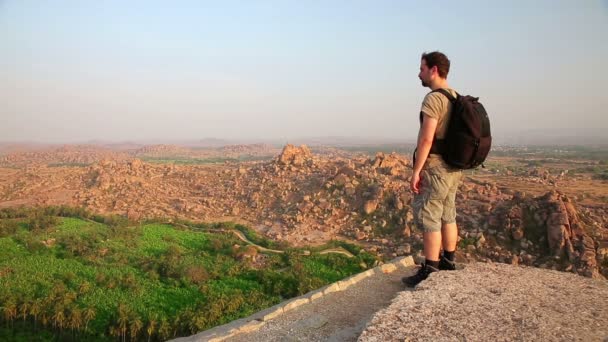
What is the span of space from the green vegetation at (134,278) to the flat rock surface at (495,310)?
7.75 m

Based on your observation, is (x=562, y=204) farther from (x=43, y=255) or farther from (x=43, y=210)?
(x=43, y=210)

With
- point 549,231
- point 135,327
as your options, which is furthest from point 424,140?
point 549,231

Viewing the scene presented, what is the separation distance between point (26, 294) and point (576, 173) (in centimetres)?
4355

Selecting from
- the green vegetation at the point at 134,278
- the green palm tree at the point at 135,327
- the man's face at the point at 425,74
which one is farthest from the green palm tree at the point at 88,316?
the man's face at the point at 425,74

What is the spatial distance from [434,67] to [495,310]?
8.19ft

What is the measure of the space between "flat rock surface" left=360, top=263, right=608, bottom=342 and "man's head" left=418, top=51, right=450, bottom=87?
2.18 metres

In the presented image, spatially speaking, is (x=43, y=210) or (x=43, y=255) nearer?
(x=43, y=255)

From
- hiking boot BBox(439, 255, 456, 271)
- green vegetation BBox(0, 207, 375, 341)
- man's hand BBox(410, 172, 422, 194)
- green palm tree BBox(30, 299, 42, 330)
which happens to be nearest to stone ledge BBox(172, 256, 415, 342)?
hiking boot BBox(439, 255, 456, 271)

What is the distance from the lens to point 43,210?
2286cm

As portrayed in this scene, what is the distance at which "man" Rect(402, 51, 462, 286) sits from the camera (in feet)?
13.6

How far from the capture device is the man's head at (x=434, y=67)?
171 inches

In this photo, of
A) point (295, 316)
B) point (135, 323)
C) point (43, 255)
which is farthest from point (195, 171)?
point (295, 316)

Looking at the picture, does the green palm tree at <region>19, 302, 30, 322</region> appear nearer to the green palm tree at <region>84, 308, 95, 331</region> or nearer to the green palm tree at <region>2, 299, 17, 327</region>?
the green palm tree at <region>2, 299, 17, 327</region>

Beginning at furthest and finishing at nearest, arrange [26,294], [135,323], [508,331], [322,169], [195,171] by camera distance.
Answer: [195,171]
[322,169]
[26,294]
[135,323]
[508,331]
